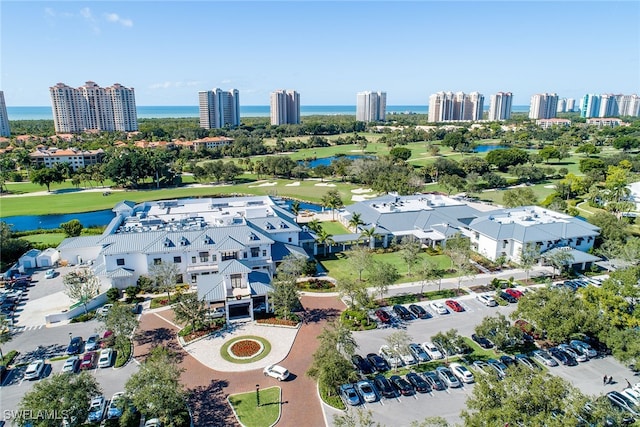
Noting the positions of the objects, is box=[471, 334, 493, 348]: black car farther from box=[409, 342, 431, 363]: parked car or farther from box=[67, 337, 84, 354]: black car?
box=[67, 337, 84, 354]: black car

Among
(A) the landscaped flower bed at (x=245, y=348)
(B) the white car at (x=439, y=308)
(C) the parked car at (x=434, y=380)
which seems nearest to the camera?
(C) the parked car at (x=434, y=380)

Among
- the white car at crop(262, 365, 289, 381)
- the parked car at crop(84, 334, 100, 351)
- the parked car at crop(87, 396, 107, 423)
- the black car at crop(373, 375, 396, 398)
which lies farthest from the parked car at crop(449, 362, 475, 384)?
the parked car at crop(84, 334, 100, 351)

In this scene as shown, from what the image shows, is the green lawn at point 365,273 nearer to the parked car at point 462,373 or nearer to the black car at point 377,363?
the black car at point 377,363

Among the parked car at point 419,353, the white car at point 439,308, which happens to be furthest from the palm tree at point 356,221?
the parked car at point 419,353

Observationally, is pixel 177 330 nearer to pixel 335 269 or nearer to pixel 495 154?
pixel 335 269

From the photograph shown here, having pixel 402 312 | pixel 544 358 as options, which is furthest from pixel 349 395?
pixel 544 358

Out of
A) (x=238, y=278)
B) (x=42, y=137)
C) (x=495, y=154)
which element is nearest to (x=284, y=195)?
(x=238, y=278)

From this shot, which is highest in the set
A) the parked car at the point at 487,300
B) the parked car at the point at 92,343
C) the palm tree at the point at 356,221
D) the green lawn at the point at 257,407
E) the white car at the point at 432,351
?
the palm tree at the point at 356,221
